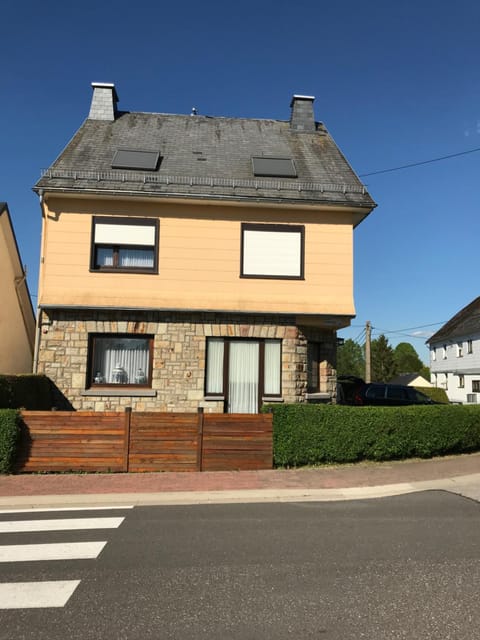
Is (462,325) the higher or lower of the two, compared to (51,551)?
higher

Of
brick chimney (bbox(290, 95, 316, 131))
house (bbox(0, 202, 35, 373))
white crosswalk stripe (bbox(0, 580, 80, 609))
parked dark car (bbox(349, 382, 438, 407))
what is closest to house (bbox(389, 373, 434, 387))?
parked dark car (bbox(349, 382, 438, 407))

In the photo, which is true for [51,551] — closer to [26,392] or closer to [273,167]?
[26,392]

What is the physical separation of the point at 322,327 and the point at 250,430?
15.0 ft

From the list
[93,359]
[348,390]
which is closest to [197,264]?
[93,359]

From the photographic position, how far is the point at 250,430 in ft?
34.0

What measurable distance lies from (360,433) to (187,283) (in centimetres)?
569

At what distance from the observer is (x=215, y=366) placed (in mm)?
13195

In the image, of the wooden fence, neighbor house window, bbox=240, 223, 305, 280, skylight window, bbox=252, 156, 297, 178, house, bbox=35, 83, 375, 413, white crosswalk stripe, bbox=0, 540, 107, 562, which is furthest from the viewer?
skylight window, bbox=252, 156, 297, 178

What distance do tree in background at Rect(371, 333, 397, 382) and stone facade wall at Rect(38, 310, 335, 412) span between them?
164ft

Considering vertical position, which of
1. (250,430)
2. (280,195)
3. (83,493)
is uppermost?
(280,195)

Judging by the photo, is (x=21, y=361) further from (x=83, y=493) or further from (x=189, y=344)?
(x=83, y=493)

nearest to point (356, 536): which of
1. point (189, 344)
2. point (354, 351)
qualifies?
point (189, 344)

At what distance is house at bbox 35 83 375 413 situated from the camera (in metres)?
12.9

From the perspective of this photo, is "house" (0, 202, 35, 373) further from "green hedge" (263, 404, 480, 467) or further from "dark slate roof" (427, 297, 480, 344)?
"dark slate roof" (427, 297, 480, 344)
